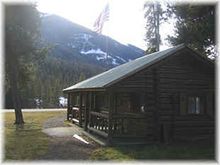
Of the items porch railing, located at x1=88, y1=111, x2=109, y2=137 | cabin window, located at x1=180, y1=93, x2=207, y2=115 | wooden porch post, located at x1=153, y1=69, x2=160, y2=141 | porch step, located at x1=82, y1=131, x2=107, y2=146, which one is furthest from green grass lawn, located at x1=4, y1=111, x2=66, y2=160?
cabin window, located at x1=180, y1=93, x2=207, y2=115

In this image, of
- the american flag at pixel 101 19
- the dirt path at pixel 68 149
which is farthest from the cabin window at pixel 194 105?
the american flag at pixel 101 19

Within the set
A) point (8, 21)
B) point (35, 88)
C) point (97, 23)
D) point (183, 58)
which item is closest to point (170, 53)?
point (183, 58)

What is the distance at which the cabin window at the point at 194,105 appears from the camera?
18.8 metres

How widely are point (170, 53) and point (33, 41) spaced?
13.2m

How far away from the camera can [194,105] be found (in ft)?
61.9

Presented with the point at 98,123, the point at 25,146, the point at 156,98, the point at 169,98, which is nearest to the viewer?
the point at 25,146

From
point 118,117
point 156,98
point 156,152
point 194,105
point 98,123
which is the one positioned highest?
point 156,98

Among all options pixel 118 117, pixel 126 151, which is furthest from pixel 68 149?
pixel 118 117

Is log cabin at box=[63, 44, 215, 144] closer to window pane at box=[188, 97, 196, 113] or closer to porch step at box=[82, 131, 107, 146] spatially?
window pane at box=[188, 97, 196, 113]

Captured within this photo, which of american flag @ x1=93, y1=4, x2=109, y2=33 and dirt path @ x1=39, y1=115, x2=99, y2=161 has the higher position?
american flag @ x1=93, y1=4, x2=109, y2=33

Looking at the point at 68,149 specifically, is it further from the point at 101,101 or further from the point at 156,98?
the point at 101,101

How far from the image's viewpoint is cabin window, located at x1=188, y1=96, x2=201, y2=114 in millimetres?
18750

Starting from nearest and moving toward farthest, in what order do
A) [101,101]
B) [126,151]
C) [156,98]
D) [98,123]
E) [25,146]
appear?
[126,151] < [25,146] < [156,98] < [98,123] < [101,101]

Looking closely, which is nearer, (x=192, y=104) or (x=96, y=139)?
(x=96, y=139)
